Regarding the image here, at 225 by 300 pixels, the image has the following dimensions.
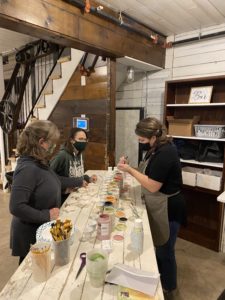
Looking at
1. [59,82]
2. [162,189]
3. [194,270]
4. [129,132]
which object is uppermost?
[59,82]

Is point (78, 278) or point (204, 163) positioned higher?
point (204, 163)

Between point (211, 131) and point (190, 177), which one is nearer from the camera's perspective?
point (211, 131)

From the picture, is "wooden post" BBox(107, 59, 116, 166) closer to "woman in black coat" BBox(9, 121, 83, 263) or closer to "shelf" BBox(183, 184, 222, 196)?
"shelf" BBox(183, 184, 222, 196)

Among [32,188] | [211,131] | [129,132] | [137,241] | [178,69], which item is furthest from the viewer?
[129,132]

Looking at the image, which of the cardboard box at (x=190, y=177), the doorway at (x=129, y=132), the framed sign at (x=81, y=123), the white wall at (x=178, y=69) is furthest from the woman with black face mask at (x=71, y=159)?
the white wall at (x=178, y=69)

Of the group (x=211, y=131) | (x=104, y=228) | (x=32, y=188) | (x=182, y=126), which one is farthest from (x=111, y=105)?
(x=104, y=228)

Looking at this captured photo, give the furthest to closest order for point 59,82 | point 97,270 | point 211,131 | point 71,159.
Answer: point 59,82
point 211,131
point 71,159
point 97,270

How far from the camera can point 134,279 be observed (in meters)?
0.95

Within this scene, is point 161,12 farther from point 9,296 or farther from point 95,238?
point 9,296

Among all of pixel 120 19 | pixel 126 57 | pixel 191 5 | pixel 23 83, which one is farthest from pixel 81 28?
pixel 23 83

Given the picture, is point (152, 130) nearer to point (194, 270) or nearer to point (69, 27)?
point (69, 27)

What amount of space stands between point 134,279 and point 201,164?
6.84 feet

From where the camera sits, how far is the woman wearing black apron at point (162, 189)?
5.34 ft

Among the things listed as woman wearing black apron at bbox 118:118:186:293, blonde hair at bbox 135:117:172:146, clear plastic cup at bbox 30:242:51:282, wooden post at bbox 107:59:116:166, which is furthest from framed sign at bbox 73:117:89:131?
clear plastic cup at bbox 30:242:51:282
